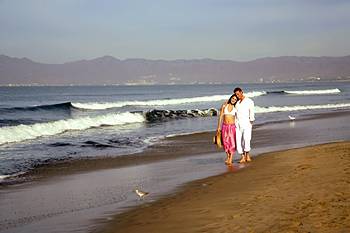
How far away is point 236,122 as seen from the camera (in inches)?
437

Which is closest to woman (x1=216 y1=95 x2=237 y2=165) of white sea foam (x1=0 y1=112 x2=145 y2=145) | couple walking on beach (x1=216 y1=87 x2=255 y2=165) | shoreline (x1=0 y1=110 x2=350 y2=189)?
couple walking on beach (x1=216 y1=87 x2=255 y2=165)

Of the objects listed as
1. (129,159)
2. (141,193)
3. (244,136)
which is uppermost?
(244,136)

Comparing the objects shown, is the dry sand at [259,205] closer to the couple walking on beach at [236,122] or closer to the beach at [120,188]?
the beach at [120,188]

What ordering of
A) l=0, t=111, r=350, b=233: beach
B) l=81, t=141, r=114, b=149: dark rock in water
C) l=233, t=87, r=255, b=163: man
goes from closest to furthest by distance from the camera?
l=0, t=111, r=350, b=233: beach, l=233, t=87, r=255, b=163: man, l=81, t=141, r=114, b=149: dark rock in water

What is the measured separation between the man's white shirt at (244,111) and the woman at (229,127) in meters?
0.13

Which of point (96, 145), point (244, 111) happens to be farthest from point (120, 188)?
point (96, 145)

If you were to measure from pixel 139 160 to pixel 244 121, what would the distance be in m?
3.25

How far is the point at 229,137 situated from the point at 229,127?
0.72ft

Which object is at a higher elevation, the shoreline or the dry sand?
the dry sand

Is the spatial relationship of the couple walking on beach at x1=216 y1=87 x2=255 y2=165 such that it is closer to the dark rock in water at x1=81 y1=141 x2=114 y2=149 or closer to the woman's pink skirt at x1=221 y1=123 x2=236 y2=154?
the woman's pink skirt at x1=221 y1=123 x2=236 y2=154

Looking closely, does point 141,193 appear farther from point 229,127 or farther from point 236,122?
point 236,122

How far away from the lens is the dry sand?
5.29 metres

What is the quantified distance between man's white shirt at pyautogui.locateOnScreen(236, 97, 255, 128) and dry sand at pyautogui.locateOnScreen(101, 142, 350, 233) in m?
1.94

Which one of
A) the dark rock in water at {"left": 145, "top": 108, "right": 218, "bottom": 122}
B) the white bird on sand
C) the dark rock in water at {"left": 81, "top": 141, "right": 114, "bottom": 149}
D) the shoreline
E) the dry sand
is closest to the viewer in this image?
the dry sand
